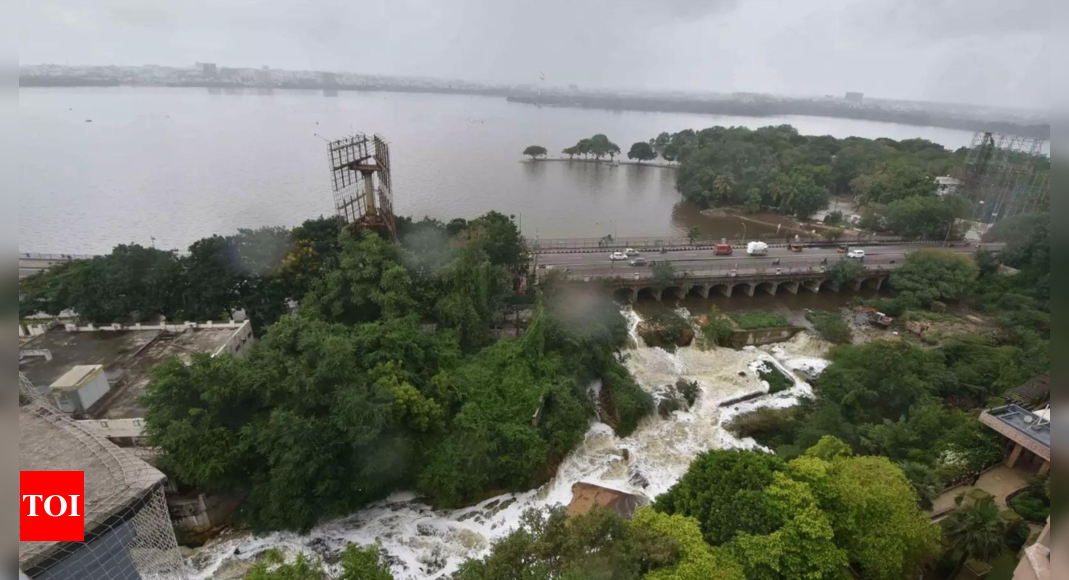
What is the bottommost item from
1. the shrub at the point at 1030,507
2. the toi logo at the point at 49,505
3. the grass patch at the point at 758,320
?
the grass patch at the point at 758,320

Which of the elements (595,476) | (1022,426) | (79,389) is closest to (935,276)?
(1022,426)

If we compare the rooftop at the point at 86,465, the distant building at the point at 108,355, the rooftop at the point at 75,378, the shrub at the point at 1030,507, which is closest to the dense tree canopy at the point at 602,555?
the rooftop at the point at 86,465

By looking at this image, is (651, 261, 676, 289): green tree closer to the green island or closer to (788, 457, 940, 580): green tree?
the green island

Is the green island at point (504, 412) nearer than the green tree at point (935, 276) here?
Yes

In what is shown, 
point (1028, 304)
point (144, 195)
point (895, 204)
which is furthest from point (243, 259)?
point (895, 204)

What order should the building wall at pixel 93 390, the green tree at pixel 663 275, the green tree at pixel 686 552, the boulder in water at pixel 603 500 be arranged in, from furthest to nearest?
the green tree at pixel 663 275, the boulder in water at pixel 603 500, the building wall at pixel 93 390, the green tree at pixel 686 552

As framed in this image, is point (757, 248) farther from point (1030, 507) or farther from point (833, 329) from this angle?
point (1030, 507)

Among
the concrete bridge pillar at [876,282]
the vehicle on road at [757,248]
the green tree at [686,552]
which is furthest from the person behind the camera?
the vehicle on road at [757,248]

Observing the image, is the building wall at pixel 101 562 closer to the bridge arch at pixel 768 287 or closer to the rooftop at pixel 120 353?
the rooftop at pixel 120 353
